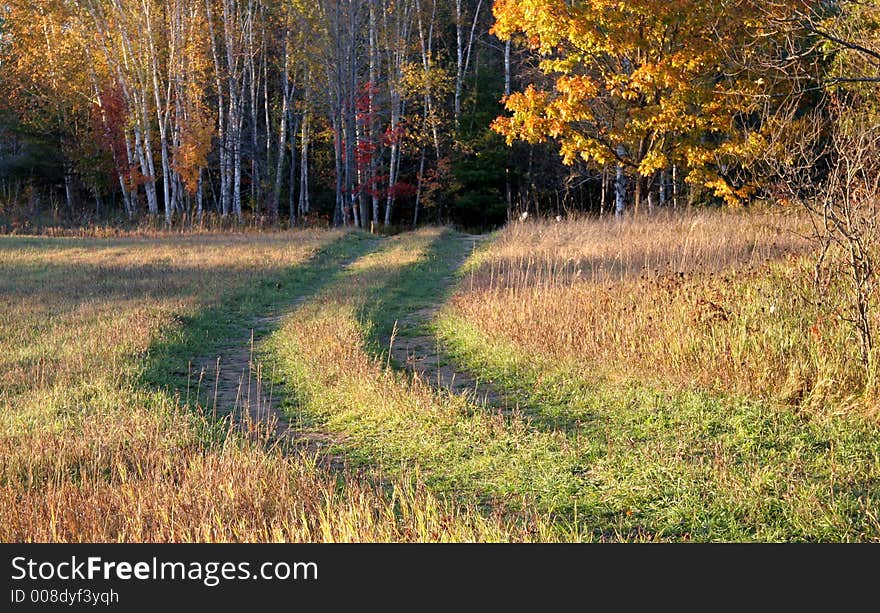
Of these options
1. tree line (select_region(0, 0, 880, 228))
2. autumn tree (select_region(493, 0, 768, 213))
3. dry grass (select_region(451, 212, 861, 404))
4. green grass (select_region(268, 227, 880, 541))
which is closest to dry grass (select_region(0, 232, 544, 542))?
green grass (select_region(268, 227, 880, 541))

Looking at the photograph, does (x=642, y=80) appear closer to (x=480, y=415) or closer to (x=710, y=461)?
(x=480, y=415)

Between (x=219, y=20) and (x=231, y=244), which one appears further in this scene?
(x=219, y=20)

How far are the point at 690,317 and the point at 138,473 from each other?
17.6 ft

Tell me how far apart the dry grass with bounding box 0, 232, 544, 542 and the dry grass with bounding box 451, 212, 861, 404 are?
10.8ft

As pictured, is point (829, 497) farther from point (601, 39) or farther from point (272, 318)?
point (601, 39)

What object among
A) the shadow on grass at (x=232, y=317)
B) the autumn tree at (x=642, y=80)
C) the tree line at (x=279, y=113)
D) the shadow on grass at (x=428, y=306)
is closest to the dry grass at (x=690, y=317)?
the shadow on grass at (x=428, y=306)

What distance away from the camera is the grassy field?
4484 mm

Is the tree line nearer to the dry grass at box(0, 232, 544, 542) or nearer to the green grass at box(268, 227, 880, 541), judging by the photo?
the green grass at box(268, 227, 880, 541)

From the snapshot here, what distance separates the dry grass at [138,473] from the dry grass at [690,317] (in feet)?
10.8

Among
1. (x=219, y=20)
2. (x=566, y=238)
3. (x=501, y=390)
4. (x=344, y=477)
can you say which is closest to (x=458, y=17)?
(x=219, y=20)

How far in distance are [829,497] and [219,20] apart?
34180mm

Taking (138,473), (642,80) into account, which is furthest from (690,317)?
(642,80)

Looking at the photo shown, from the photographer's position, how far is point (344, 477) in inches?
213

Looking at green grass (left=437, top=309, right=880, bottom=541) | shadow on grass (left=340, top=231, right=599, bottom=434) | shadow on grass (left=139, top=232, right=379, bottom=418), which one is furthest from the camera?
shadow on grass (left=139, top=232, right=379, bottom=418)
